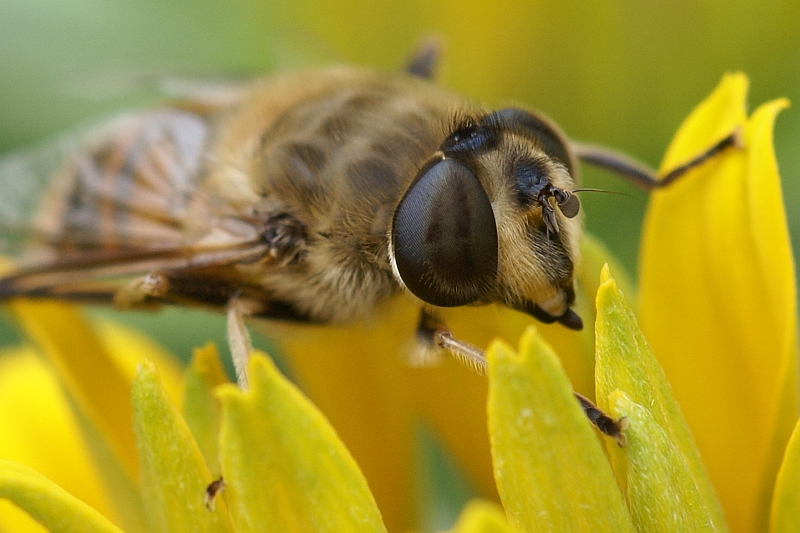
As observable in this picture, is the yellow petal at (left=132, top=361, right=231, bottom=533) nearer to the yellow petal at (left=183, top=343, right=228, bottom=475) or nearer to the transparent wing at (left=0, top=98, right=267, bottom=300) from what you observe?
the yellow petal at (left=183, top=343, right=228, bottom=475)

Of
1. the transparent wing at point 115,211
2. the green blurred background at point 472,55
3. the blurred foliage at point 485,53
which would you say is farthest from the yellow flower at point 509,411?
the blurred foliage at point 485,53

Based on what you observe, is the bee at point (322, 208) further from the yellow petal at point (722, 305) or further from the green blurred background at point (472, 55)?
the green blurred background at point (472, 55)

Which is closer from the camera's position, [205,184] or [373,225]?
[373,225]

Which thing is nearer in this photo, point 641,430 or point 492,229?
point 641,430

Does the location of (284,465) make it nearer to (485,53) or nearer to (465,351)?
(465,351)

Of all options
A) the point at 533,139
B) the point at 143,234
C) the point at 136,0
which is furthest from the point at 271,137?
the point at 136,0

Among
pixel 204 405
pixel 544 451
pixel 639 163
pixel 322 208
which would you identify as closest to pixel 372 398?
pixel 322 208

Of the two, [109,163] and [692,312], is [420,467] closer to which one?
[692,312]
